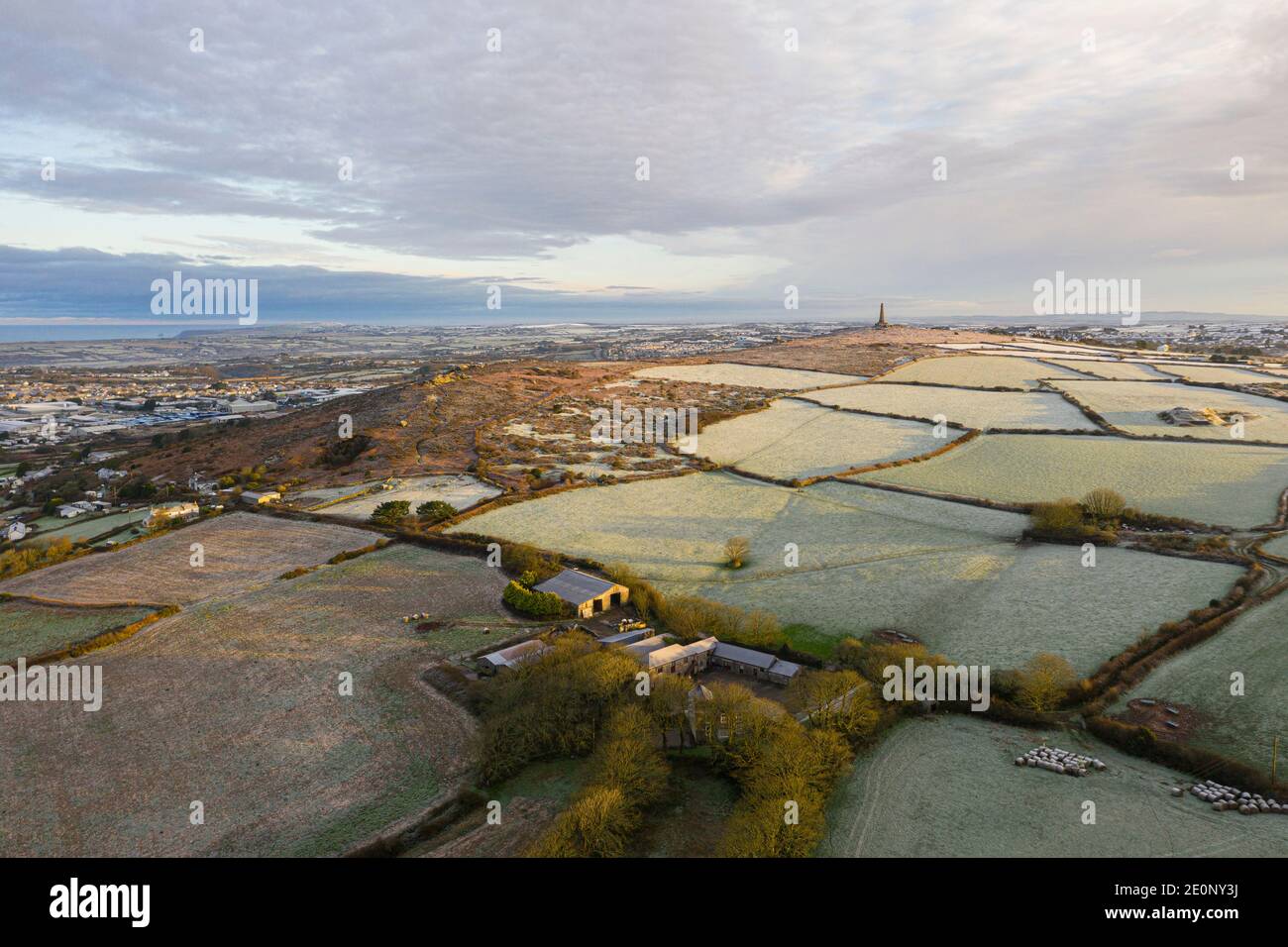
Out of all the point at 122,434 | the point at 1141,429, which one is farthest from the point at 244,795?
the point at 122,434

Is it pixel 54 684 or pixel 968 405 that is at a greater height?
pixel 968 405

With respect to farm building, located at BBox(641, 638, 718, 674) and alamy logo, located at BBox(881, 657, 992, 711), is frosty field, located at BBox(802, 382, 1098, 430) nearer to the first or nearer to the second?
alamy logo, located at BBox(881, 657, 992, 711)

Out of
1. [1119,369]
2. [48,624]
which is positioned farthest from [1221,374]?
[48,624]

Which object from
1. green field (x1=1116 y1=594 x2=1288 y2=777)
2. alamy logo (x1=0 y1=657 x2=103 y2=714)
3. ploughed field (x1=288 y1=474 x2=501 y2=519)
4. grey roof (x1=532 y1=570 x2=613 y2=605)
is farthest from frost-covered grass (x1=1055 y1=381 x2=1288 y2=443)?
alamy logo (x1=0 y1=657 x2=103 y2=714)

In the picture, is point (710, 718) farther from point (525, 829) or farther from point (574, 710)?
point (525, 829)

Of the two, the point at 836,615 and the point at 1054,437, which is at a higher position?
the point at 1054,437

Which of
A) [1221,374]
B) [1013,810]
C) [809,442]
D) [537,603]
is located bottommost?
[1013,810]

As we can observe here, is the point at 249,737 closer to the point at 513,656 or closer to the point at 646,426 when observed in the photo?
the point at 513,656
